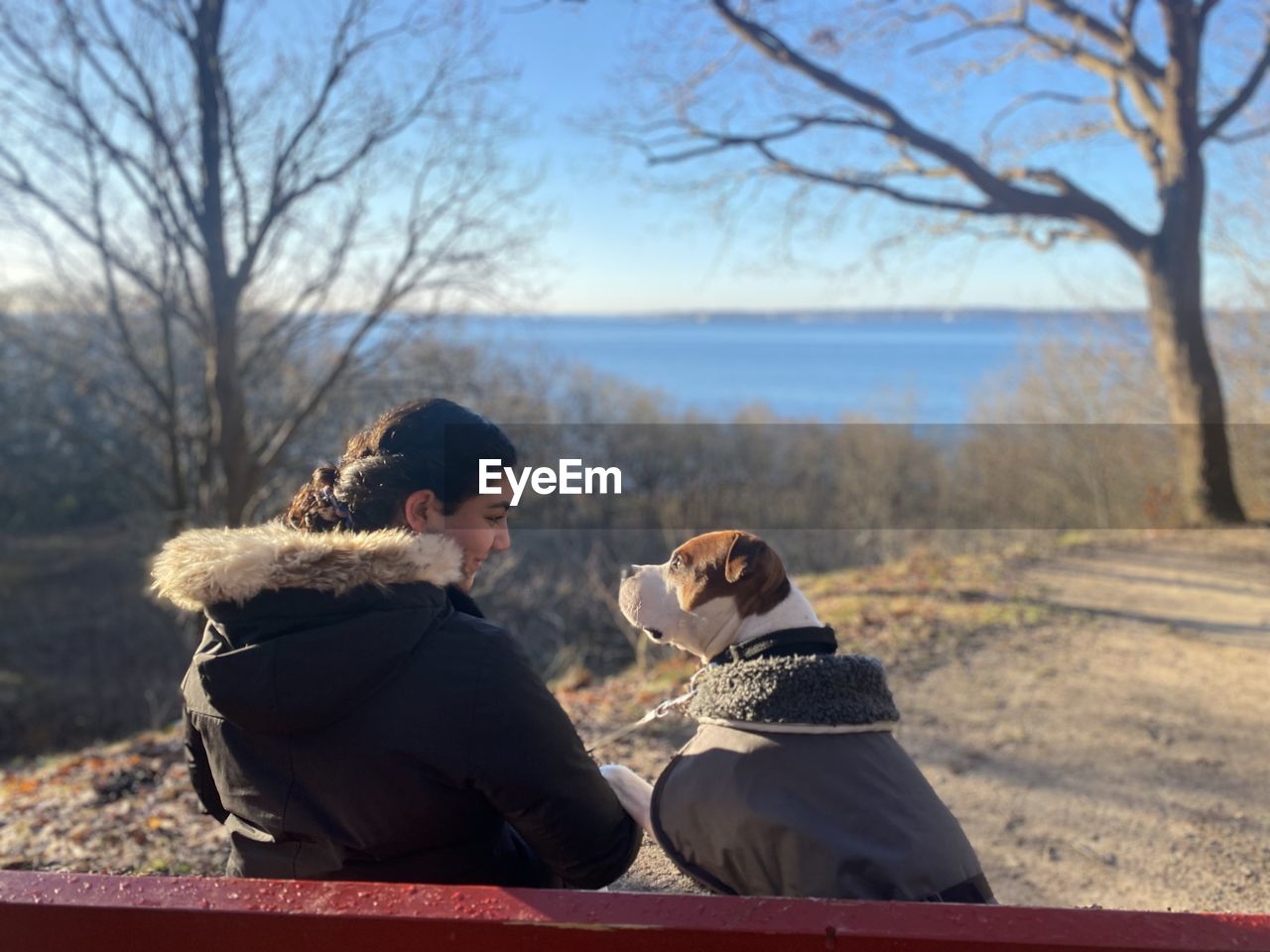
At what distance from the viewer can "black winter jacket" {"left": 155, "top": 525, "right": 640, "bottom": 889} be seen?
69.7 inches

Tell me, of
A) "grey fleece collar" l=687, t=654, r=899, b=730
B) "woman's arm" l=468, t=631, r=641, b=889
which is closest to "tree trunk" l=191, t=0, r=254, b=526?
"woman's arm" l=468, t=631, r=641, b=889

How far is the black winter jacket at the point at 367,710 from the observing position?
177 cm

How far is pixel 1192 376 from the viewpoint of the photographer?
1144cm

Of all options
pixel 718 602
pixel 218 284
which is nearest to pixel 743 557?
pixel 718 602

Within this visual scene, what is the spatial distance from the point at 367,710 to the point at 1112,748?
4598 millimetres

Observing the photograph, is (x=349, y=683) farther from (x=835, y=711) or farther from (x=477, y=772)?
(x=835, y=711)

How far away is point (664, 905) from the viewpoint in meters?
1.48

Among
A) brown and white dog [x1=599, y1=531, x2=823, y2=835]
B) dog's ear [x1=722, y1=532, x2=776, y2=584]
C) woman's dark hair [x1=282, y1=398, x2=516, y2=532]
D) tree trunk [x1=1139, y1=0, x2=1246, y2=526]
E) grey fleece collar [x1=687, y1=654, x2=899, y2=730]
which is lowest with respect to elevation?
grey fleece collar [x1=687, y1=654, x2=899, y2=730]

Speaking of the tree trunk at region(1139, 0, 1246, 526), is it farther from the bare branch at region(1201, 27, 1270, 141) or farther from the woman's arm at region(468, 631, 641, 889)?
the woman's arm at region(468, 631, 641, 889)

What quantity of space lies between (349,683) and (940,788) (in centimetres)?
371

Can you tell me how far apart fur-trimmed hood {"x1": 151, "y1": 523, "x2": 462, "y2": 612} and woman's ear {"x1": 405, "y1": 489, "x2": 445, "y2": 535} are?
331 mm

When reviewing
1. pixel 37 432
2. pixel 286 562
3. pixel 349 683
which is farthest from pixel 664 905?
pixel 37 432

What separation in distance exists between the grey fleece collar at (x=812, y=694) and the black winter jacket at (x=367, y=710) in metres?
0.35

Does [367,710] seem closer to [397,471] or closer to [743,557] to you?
[397,471]
